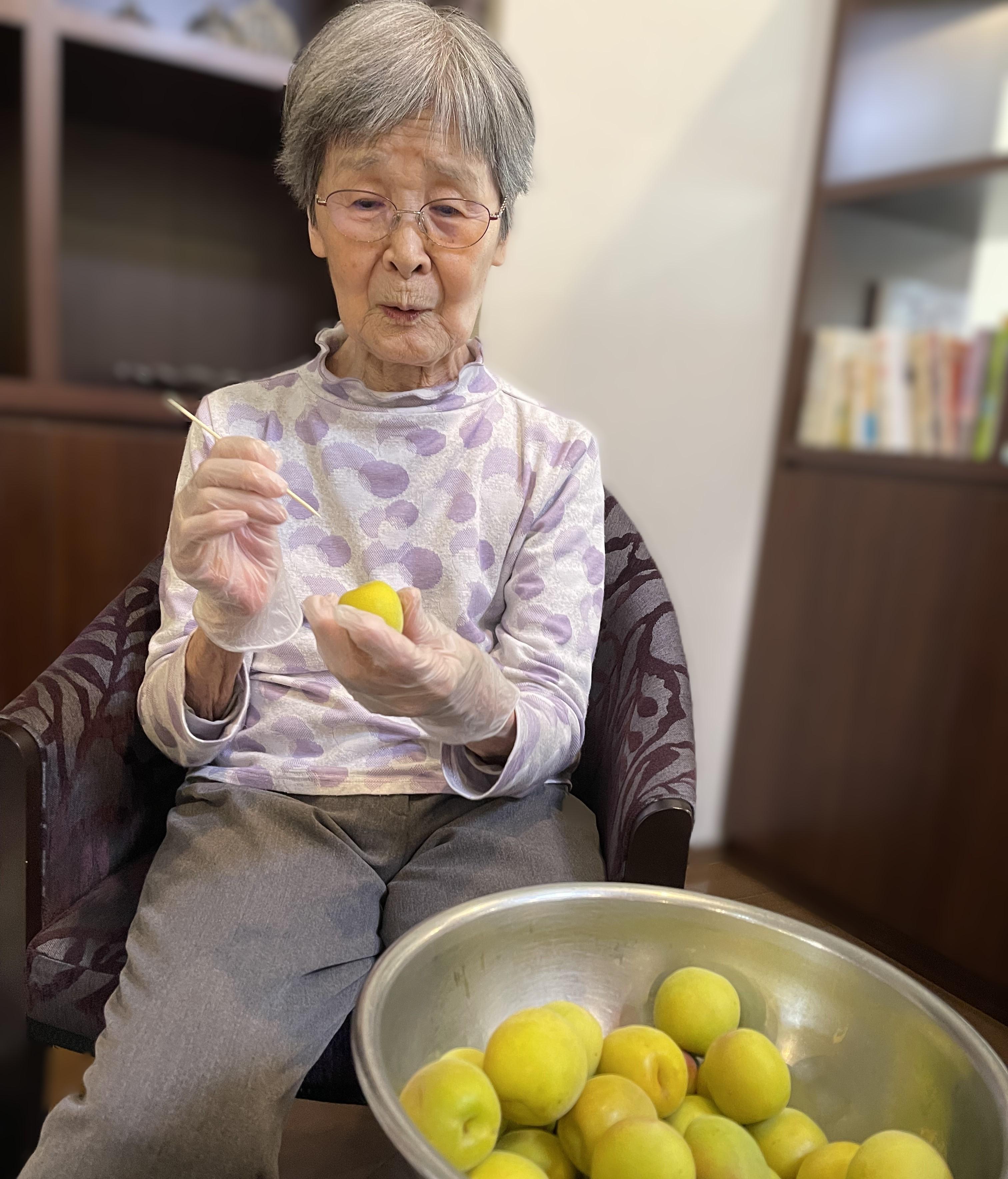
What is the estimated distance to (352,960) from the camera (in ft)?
2.93

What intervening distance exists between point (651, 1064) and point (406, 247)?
2.29 feet

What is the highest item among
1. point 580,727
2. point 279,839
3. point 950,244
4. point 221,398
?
point 950,244

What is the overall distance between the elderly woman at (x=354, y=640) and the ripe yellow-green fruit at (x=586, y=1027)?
26 centimetres

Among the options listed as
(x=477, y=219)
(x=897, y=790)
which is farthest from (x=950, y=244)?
(x=477, y=219)

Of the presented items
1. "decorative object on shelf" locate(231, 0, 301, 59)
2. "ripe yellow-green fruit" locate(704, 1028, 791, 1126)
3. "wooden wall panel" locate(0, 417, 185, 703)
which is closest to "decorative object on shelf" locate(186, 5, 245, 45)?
"decorative object on shelf" locate(231, 0, 301, 59)

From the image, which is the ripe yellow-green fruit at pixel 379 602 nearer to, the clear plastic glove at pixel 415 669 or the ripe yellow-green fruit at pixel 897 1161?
the clear plastic glove at pixel 415 669

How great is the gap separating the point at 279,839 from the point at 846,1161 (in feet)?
1.81

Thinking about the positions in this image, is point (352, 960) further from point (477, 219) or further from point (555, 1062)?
point (477, 219)

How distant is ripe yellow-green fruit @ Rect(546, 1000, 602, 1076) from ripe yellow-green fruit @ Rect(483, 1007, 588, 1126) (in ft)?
0.06

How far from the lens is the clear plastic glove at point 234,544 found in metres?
0.81

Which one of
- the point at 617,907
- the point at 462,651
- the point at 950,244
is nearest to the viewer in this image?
the point at 617,907

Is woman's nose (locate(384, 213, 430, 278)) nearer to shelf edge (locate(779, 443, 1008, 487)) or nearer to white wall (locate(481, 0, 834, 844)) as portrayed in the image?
white wall (locate(481, 0, 834, 844))

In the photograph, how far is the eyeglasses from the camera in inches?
37.0

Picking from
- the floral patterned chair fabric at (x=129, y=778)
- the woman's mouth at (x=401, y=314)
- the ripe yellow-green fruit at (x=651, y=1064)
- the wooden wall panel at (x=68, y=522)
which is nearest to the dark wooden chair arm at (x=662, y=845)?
the floral patterned chair fabric at (x=129, y=778)
